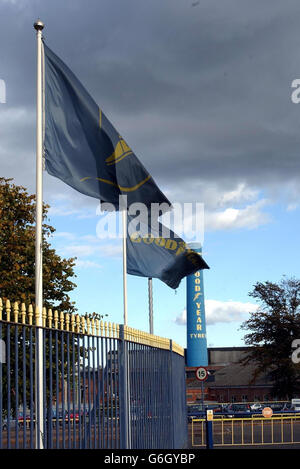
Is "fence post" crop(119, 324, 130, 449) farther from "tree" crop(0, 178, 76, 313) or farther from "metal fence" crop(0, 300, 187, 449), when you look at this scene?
"tree" crop(0, 178, 76, 313)

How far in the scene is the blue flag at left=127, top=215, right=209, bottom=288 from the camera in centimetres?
1648

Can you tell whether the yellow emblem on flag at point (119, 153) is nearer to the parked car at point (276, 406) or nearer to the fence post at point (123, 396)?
the fence post at point (123, 396)

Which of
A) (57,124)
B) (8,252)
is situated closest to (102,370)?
(57,124)

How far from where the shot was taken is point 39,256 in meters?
9.52

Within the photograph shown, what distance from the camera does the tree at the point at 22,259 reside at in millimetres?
28188

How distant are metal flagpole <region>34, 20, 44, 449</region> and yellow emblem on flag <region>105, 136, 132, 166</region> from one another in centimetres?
192

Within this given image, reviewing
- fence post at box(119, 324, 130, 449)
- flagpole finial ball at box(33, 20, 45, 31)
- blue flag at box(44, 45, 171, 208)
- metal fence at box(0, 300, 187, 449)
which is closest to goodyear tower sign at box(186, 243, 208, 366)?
metal fence at box(0, 300, 187, 449)

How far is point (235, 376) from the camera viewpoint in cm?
9694

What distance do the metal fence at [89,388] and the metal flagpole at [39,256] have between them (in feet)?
0.08

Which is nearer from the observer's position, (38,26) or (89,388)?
(89,388)

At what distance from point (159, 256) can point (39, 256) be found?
755 cm

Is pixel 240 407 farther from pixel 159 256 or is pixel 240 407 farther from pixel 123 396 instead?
pixel 123 396

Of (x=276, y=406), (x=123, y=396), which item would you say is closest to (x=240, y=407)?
(x=276, y=406)
